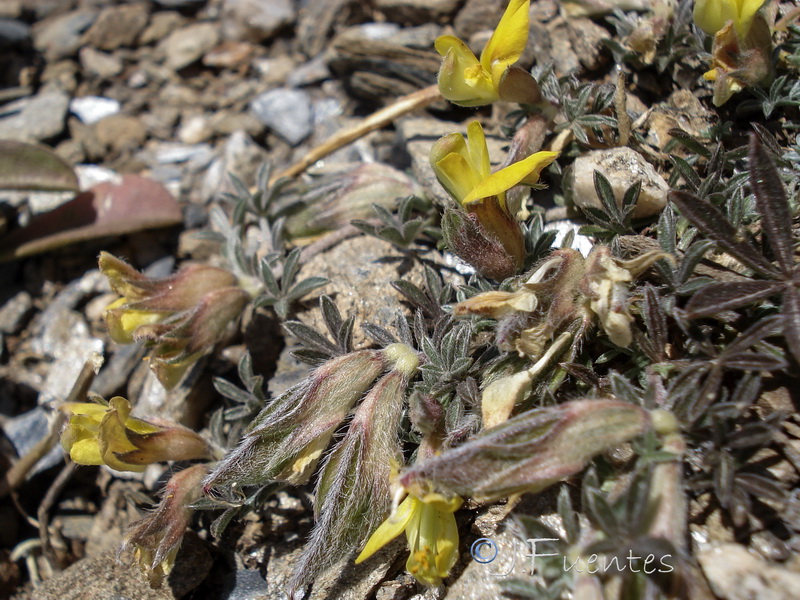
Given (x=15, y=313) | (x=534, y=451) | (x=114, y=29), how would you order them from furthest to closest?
(x=114, y=29)
(x=15, y=313)
(x=534, y=451)

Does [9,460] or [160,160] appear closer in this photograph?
[9,460]

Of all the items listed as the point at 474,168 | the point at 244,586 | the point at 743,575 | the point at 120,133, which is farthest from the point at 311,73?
the point at 743,575

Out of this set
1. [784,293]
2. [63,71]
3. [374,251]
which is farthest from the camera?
[63,71]

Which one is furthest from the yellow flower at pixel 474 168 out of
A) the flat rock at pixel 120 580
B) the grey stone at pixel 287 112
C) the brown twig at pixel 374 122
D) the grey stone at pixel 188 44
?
the grey stone at pixel 188 44

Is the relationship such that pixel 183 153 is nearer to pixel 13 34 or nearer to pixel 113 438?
pixel 13 34

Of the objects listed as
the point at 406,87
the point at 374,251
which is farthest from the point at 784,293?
the point at 406,87

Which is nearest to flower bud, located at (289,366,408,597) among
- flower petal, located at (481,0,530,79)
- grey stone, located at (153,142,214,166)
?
flower petal, located at (481,0,530,79)

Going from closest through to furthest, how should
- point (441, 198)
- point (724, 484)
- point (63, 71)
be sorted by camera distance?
point (724, 484) < point (441, 198) < point (63, 71)

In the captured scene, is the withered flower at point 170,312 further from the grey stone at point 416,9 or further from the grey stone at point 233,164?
the grey stone at point 416,9

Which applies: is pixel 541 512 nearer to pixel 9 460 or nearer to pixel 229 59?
pixel 9 460
